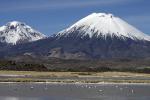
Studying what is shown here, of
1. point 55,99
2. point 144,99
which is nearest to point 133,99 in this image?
point 144,99

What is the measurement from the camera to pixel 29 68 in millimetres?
149750

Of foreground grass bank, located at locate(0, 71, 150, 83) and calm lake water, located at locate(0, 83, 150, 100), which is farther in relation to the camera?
foreground grass bank, located at locate(0, 71, 150, 83)

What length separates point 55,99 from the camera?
50312mm

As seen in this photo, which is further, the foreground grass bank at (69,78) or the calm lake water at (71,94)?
the foreground grass bank at (69,78)

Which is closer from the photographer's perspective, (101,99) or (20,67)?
(101,99)

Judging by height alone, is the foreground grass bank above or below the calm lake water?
above

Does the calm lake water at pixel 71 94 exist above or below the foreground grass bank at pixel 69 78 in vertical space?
below

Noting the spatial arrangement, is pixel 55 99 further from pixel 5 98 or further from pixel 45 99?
pixel 5 98

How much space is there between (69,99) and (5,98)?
6383 millimetres

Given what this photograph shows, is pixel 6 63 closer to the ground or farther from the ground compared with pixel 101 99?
farther from the ground

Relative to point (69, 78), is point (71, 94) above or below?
below

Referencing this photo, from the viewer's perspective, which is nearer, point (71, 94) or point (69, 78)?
point (71, 94)

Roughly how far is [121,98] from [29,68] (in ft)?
325

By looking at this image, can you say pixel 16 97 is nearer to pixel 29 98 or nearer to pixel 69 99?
pixel 29 98
